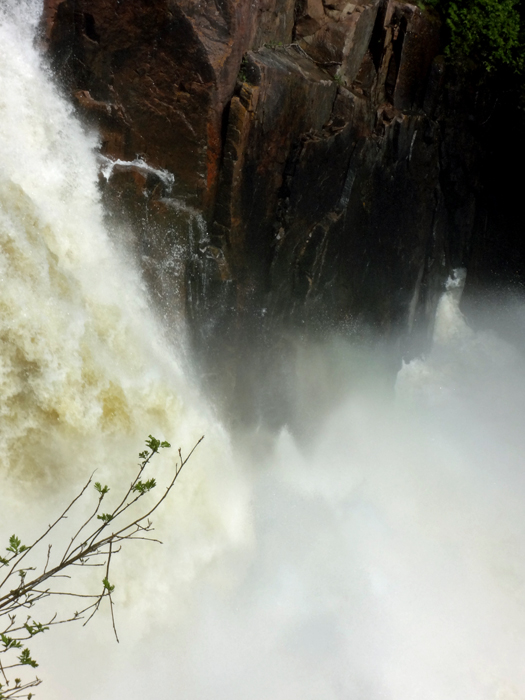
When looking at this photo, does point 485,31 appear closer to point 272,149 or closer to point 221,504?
point 272,149

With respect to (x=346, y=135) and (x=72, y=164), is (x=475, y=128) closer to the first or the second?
(x=346, y=135)

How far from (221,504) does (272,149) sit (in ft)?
12.3

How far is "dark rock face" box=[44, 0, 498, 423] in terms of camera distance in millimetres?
5980

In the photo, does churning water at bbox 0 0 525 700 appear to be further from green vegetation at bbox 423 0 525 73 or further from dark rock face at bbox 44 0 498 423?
green vegetation at bbox 423 0 525 73

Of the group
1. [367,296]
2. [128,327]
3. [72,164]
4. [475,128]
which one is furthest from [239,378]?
[475,128]

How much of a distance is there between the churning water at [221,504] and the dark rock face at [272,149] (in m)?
0.43

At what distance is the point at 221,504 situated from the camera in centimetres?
716

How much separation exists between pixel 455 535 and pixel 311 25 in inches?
251

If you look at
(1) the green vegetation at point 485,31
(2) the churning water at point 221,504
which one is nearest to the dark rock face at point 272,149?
(1) the green vegetation at point 485,31

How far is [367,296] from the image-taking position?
874 centimetres

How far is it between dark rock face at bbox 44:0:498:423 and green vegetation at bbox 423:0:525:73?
268mm

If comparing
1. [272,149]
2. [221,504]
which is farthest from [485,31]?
[221,504]

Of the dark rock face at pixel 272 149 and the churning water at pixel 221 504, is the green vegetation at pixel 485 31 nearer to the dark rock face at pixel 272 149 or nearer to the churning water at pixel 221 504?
the dark rock face at pixel 272 149

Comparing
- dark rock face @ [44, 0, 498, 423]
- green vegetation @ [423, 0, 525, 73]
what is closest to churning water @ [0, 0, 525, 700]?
dark rock face @ [44, 0, 498, 423]
